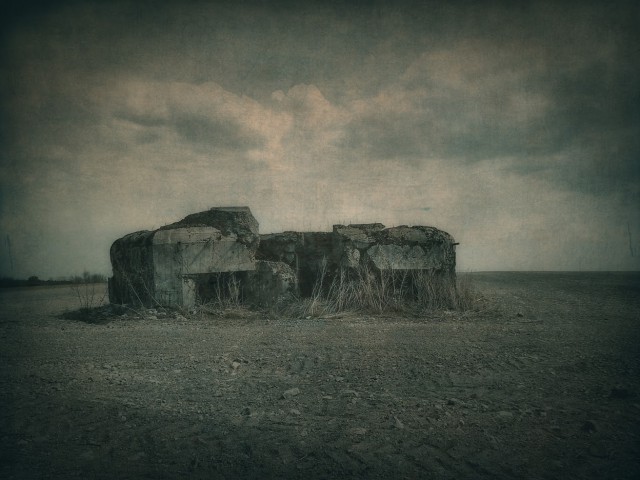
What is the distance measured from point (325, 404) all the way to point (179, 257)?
538 centimetres

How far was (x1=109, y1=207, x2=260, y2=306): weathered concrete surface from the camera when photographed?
7395mm

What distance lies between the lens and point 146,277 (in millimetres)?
7512

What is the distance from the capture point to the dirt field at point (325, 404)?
2.03 metres

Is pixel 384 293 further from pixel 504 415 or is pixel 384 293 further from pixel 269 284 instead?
pixel 504 415

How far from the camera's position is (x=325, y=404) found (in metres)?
2.81

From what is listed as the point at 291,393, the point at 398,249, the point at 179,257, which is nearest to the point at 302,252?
the point at 398,249

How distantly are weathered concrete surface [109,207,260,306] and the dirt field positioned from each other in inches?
80.7

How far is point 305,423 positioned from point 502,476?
3.61ft

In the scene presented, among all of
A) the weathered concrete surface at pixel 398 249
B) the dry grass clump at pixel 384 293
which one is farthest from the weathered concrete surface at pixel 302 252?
the weathered concrete surface at pixel 398 249

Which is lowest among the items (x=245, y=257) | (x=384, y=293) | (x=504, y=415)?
(x=504, y=415)

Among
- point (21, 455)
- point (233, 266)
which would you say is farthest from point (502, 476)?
point (233, 266)

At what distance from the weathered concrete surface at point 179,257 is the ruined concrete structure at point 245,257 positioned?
17 millimetres

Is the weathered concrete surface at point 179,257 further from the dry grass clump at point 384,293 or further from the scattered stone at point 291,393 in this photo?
the scattered stone at point 291,393

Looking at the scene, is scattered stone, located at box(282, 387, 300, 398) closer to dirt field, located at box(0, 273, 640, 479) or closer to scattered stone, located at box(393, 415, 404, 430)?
dirt field, located at box(0, 273, 640, 479)
